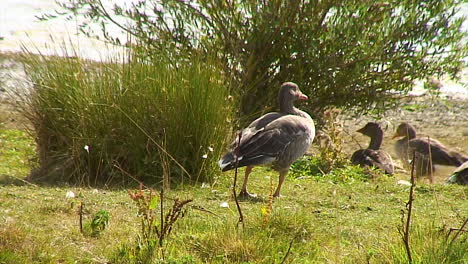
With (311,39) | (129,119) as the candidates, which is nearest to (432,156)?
(311,39)

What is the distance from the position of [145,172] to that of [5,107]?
6.29 m

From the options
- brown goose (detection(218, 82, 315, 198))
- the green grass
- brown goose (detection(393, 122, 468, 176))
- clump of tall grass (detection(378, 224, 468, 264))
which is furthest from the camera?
brown goose (detection(393, 122, 468, 176))

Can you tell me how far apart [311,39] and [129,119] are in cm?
363

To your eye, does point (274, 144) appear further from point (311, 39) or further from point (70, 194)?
point (311, 39)

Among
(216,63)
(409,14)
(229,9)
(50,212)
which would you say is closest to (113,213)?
(50,212)

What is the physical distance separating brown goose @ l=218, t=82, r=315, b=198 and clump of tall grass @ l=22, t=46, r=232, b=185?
19.1 inches

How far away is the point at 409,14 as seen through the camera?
37.9ft

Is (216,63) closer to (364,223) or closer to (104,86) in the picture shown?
(104,86)

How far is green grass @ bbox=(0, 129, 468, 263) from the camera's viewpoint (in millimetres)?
5816

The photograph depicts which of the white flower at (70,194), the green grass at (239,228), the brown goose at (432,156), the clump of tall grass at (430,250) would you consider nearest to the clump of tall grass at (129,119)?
the green grass at (239,228)

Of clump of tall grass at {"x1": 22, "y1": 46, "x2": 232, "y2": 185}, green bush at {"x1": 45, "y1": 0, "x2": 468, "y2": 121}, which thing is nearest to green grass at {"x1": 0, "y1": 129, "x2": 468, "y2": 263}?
clump of tall grass at {"x1": 22, "y1": 46, "x2": 232, "y2": 185}

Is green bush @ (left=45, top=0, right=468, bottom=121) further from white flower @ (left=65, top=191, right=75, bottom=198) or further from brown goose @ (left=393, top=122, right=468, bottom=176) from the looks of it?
white flower @ (left=65, top=191, right=75, bottom=198)

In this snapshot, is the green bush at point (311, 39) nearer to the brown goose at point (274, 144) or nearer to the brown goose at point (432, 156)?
the brown goose at point (432, 156)

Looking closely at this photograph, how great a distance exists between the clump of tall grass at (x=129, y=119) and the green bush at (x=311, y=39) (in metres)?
2.16
